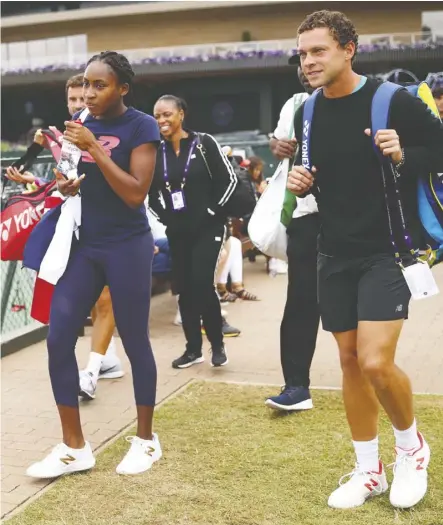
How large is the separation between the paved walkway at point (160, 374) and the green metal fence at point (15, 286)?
70 centimetres

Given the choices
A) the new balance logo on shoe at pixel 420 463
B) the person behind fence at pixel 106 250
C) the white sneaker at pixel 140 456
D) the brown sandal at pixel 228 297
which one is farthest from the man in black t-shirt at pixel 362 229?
the brown sandal at pixel 228 297

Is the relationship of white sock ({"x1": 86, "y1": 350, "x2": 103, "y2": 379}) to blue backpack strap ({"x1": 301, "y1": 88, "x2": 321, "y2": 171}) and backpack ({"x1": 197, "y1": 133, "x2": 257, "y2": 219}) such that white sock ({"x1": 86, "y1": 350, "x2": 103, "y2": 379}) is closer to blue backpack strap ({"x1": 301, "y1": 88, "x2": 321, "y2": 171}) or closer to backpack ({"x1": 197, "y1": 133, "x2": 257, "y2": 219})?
backpack ({"x1": 197, "y1": 133, "x2": 257, "y2": 219})

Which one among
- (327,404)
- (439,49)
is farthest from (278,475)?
(439,49)

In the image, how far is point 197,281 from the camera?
584 cm

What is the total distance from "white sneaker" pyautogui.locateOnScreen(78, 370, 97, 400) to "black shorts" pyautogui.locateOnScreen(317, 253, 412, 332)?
88.3 inches

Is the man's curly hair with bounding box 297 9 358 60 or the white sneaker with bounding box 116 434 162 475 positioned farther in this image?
the white sneaker with bounding box 116 434 162 475

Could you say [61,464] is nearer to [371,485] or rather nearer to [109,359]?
[371,485]

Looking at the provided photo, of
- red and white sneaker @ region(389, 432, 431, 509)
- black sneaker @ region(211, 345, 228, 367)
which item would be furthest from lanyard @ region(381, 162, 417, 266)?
black sneaker @ region(211, 345, 228, 367)

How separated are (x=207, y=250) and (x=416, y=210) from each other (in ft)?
8.57

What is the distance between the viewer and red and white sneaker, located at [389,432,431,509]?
11.1 feet

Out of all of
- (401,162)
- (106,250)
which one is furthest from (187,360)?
(401,162)

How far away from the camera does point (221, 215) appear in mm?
5902

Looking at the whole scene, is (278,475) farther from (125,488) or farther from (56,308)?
(56,308)

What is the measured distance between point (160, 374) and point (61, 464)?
2.06 meters
